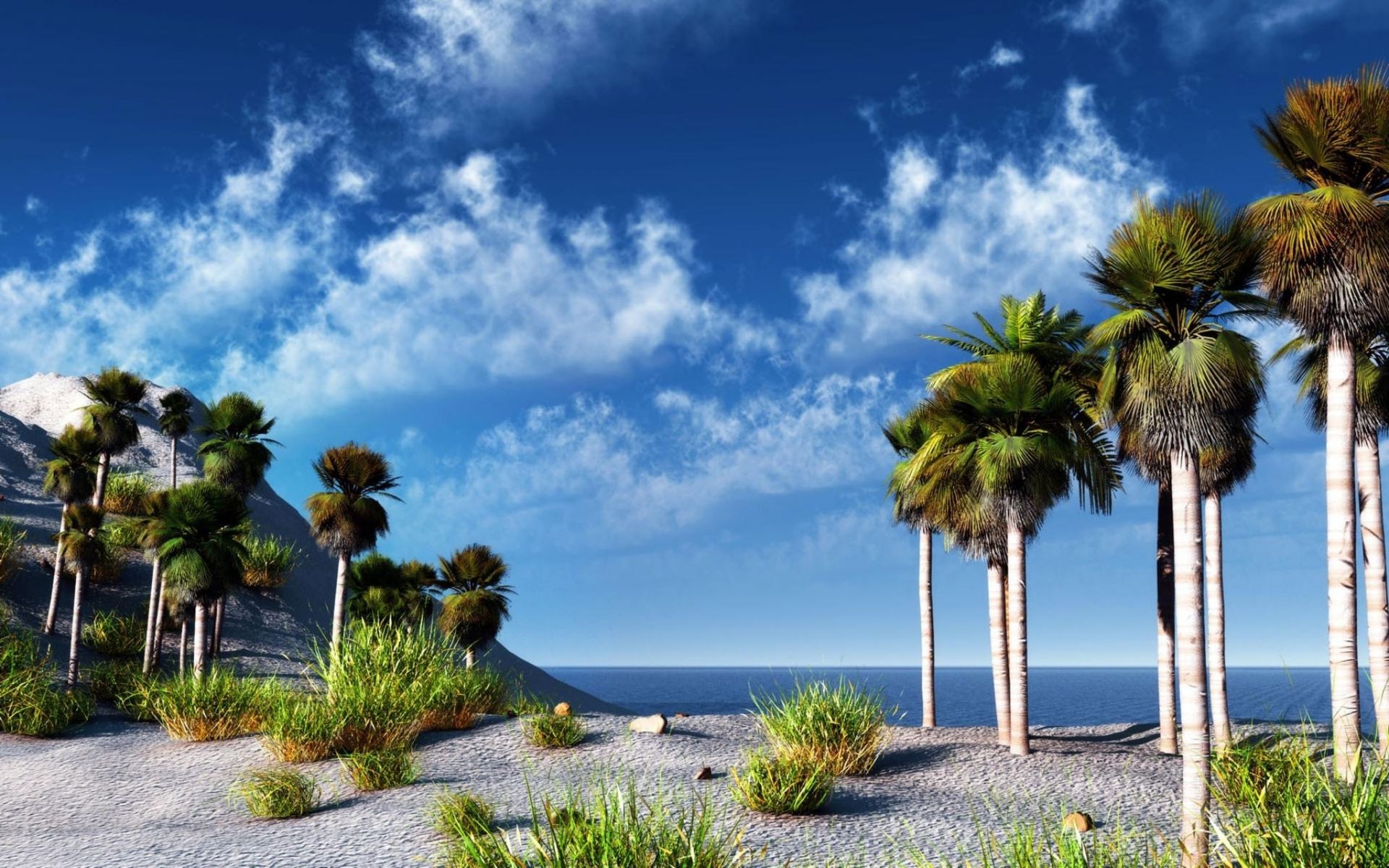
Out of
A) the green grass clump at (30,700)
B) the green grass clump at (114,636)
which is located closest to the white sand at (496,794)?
the green grass clump at (30,700)

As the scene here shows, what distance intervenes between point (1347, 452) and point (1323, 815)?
338 inches

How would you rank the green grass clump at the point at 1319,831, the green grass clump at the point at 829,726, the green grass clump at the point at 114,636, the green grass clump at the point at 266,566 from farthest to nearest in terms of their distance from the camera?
1. the green grass clump at the point at 266,566
2. the green grass clump at the point at 114,636
3. the green grass clump at the point at 829,726
4. the green grass clump at the point at 1319,831

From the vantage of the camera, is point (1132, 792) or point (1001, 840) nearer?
point (1001, 840)

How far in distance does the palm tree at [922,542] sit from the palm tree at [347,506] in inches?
554

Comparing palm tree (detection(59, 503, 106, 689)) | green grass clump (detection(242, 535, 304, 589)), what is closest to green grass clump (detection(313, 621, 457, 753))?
palm tree (detection(59, 503, 106, 689))

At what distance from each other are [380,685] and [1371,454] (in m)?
18.7

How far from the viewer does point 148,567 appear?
36.0 metres

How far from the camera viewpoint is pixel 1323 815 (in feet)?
22.1

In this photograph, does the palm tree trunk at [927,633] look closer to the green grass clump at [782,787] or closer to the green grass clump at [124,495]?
the green grass clump at [782,787]

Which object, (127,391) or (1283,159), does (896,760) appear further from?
(127,391)

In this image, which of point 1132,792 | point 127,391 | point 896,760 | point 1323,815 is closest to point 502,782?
point 896,760

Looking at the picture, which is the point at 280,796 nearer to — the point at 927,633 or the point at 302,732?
the point at 302,732

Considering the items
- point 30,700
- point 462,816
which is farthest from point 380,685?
point 30,700

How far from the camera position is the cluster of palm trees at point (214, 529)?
23.7m
